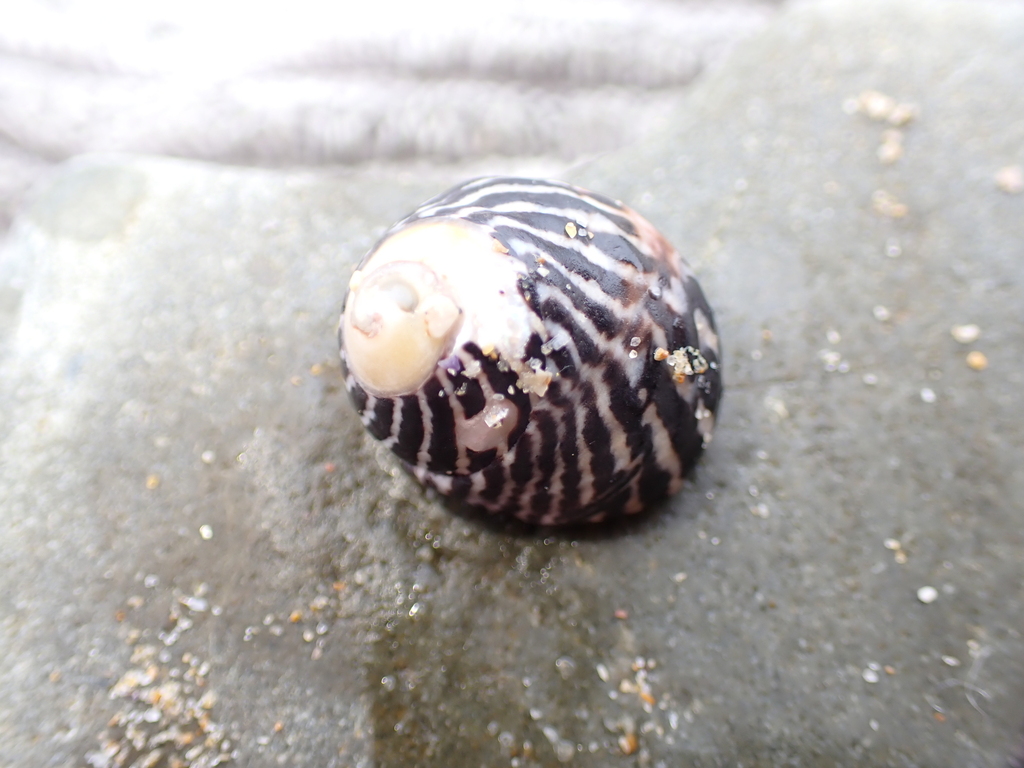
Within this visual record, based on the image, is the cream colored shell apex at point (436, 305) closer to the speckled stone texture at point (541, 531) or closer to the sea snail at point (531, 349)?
the sea snail at point (531, 349)

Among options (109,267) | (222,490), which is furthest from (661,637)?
(109,267)

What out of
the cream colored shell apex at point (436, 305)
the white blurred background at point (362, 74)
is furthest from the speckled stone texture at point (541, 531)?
the white blurred background at point (362, 74)

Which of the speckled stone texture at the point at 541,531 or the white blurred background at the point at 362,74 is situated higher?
the white blurred background at the point at 362,74

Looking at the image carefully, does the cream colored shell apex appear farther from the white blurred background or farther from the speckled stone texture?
the white blurred background

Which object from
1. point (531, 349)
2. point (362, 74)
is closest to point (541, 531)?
point (531, 349)

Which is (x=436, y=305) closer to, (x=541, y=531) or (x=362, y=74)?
(x=541, y=531)

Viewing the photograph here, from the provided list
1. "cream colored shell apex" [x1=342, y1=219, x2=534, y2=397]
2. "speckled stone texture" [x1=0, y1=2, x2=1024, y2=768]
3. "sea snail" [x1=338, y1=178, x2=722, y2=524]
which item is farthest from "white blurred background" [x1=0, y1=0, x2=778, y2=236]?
"cream colored shell apex" [x1=342, y1=219, x2=534, y2=397]

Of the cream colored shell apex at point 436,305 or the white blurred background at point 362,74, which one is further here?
the white blurred background at point 362,74
